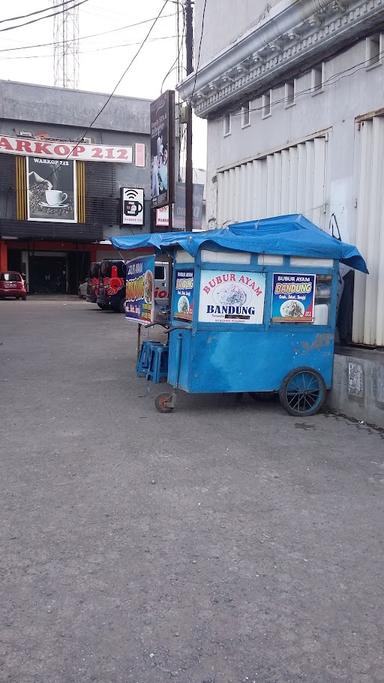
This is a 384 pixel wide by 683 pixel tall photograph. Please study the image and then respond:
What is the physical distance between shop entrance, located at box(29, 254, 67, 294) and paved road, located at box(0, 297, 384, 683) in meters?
34.4

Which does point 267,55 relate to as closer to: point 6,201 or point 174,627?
point 174,627

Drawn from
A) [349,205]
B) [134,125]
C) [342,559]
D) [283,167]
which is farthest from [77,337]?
[134,125]

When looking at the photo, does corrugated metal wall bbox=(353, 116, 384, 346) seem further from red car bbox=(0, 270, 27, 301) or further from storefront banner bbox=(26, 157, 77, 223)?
storefront banner bbox=(26, 157, 77, 223)

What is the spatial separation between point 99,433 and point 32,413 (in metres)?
1.41

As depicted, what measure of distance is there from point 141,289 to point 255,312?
204 cm

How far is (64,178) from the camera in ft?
126

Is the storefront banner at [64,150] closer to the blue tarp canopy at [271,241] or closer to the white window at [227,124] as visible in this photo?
the white window at [227,124]

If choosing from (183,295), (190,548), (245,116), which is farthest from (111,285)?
(190,548)

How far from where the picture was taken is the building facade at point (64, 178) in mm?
37531

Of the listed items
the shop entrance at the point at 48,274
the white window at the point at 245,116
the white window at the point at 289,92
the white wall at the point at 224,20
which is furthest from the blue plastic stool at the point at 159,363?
the shop entrance at the point at 48,274

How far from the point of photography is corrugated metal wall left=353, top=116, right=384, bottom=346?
8.47 meters

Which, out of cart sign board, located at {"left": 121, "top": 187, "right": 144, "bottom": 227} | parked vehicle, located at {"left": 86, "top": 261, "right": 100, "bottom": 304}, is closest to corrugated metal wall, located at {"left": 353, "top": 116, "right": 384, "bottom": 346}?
parked vehicle, located at {"left": 86, "top": 261, "right": 100, "bottom": 304}

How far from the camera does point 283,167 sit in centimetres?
1101

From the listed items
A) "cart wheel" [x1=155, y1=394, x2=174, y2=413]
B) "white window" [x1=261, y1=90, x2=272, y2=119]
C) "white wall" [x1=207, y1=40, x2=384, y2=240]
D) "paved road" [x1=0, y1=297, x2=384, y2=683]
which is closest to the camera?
"paved road" [x1=0, y1=297, x2=384, y2=683]
